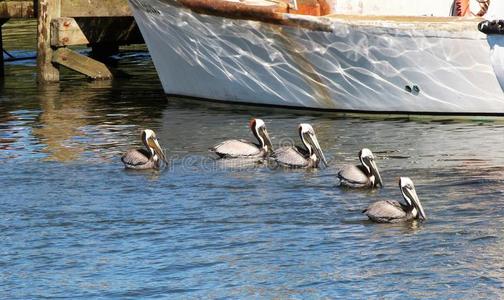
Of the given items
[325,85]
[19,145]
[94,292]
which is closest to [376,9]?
[325,85]

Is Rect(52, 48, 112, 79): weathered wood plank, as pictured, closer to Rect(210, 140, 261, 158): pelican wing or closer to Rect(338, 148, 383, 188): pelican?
Rect(210, 140, 261, 158): pelican wing

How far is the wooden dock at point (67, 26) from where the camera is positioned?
25.4 metres

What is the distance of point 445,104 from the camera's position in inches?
818

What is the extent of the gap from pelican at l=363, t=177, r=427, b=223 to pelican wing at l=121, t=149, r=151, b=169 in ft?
13.5

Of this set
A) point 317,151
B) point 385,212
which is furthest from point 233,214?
point 317,151

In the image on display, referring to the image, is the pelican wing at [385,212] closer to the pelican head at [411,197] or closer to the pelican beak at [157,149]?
the pelican head at [411,197]

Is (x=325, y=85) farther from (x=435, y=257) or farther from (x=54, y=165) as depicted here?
(x=435, y=257)

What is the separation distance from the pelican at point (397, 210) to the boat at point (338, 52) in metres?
5.19

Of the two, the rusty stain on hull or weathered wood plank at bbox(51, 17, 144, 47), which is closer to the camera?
the rusty stain on hull

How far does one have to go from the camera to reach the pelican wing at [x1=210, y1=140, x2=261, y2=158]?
18625 millimetres

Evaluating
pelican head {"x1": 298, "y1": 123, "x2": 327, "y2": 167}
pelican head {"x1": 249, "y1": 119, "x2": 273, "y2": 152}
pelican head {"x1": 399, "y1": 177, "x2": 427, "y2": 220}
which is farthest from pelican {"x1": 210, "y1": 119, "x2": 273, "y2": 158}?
pelican head {"x1": 399, "y1": 177, "x2": 427, "y2": 220}

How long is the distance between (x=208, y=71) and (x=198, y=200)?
22.4 feet

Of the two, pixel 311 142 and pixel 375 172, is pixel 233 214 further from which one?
pixel 311 142

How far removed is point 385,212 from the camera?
1480cm
